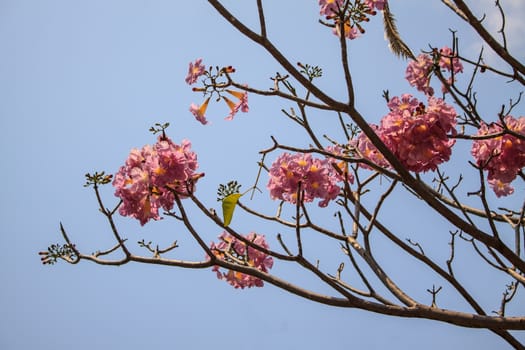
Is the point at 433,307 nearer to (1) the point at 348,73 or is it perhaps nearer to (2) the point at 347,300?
(2) the point at 347,300

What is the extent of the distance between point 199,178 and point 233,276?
3.63 feet

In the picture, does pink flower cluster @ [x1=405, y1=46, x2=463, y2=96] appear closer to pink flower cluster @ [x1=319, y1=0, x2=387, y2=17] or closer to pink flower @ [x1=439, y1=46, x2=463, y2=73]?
pink flower @ [x1=439, y1=46, x2=463, y2=73]

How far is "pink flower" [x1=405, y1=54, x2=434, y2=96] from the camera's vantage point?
3.96m

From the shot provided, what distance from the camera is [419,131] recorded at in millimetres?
2867

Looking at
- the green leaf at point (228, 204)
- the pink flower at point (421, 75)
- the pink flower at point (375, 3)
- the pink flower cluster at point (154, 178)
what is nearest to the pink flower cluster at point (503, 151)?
the pink flower at point (421, 75)

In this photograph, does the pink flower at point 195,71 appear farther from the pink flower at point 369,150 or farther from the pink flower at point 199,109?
the pink flower at point 369,150

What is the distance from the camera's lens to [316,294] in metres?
2.91

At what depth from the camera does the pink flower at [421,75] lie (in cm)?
396

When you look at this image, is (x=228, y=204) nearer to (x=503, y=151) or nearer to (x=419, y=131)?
(x=419, y=131)

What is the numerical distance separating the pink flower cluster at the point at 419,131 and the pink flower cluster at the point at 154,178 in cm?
115

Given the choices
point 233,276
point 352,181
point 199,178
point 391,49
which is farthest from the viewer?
point 391,49

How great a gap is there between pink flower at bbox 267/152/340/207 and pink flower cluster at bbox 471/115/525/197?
0.91 meters

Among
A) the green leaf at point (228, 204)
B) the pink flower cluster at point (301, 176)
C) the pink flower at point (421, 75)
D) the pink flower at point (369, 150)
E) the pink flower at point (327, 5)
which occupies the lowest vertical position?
the green leaf at point (228, 204)

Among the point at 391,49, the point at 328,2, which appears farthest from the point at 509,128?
the point at 391,49
